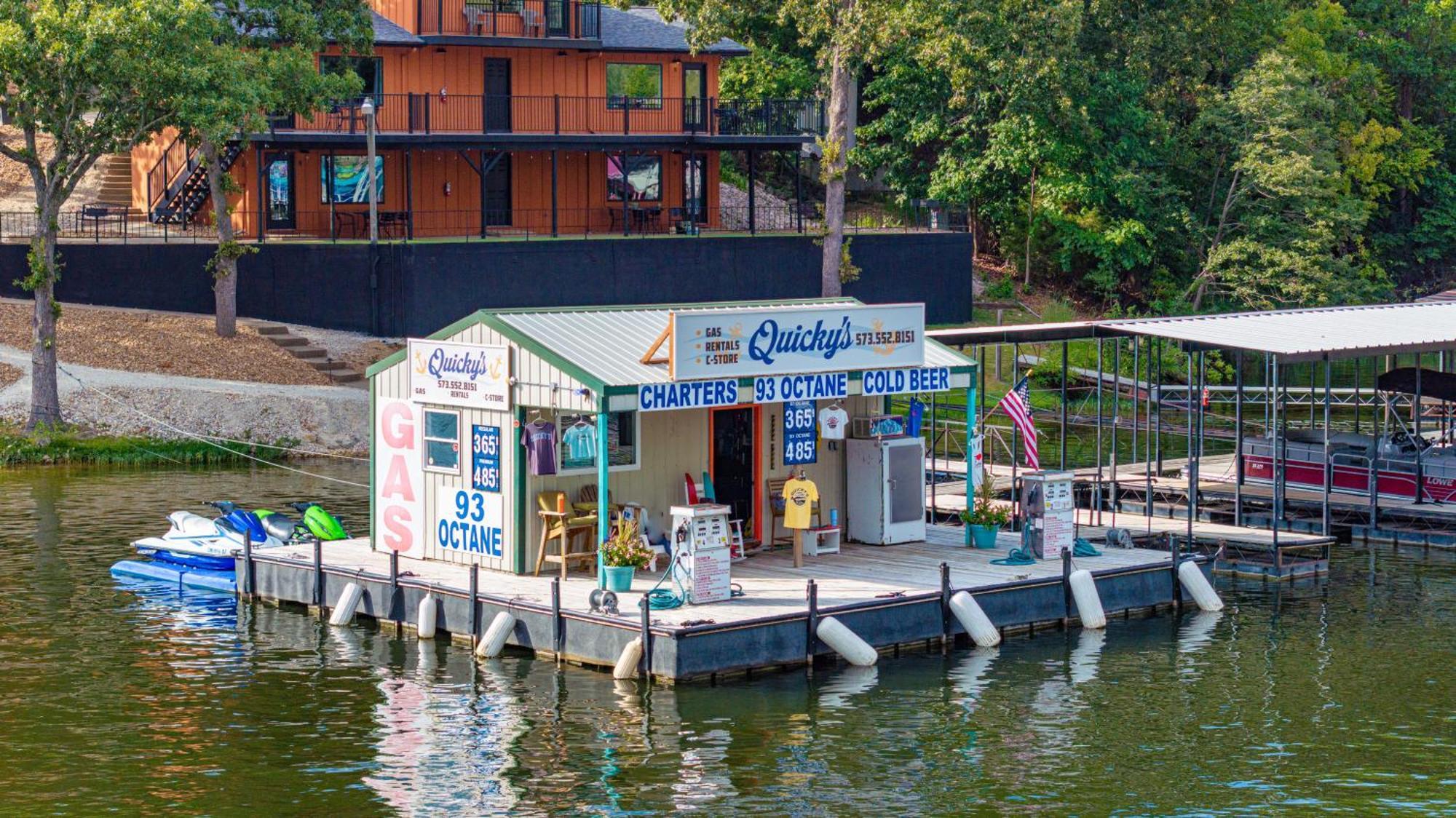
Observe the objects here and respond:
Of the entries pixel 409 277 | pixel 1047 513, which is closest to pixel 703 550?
pixel 1047 513

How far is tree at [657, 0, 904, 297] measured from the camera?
182 ft

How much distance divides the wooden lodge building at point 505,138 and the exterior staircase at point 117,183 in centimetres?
46

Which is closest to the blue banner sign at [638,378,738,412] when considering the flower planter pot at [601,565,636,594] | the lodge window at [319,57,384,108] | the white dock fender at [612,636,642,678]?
the flower planter pot at [601,565,636,594]

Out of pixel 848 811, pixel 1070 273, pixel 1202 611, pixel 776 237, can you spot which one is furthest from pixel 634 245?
pixel 848 811

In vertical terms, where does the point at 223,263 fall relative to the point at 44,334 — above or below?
above

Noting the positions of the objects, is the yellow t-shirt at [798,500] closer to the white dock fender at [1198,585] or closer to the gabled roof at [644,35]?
the white dock fender at [1198,585]

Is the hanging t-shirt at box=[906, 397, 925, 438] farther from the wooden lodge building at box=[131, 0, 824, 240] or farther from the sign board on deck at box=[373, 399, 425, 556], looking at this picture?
the wooden lodge building at box=[131, 0, 824, 240]

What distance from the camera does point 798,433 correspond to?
99.5ft

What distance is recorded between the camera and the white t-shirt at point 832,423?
99.5 feet

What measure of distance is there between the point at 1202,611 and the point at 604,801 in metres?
13.1

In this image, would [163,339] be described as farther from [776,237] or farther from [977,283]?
[977,283]

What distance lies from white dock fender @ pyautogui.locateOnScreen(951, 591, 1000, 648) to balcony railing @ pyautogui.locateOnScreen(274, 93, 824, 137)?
3505 centimetres

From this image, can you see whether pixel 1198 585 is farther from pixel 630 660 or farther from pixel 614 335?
pixel 630 660

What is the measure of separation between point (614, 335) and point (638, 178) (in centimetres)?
3822
